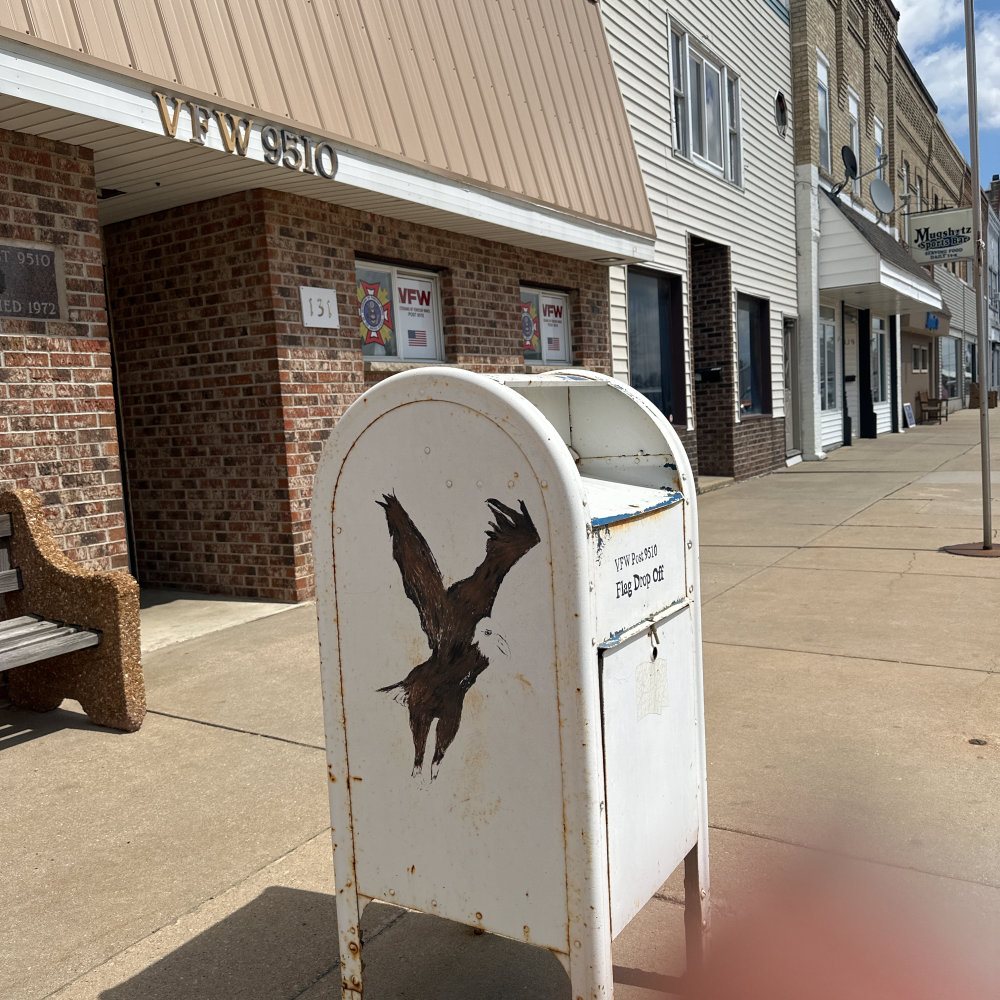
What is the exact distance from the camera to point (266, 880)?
2.99 metres

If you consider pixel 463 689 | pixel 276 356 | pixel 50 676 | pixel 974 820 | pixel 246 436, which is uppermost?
pixel 276 356

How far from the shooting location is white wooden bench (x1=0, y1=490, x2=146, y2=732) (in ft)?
13.8

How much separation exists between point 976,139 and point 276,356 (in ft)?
18.9

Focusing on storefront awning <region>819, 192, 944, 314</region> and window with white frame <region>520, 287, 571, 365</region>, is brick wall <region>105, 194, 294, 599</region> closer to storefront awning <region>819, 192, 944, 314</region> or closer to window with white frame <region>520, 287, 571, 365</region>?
window with white frame <region>520, 287, 571, 365</region>

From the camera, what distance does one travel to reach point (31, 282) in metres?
4.96

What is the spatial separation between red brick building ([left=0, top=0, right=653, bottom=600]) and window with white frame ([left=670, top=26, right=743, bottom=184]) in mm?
3105

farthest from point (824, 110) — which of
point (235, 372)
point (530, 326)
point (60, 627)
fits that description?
point (60, 627)

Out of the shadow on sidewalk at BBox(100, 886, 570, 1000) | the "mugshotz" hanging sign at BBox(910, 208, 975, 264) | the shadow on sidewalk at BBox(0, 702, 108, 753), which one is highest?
the "mugshotz" hanging sign at BBox(910, 208, 975, 264)

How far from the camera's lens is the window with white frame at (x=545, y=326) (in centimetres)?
948

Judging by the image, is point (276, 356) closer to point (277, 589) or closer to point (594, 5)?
point (277, 589)

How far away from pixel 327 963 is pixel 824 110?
18.5 meters

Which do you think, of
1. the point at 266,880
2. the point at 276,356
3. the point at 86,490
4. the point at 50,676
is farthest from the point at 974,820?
the point at 276,356

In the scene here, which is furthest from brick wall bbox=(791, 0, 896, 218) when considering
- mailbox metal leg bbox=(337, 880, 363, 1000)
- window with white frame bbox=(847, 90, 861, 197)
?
mailbox metal leg bbox=(337, 880, 363, 1000)

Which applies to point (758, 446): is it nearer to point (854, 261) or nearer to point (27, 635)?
point (854, 261)
